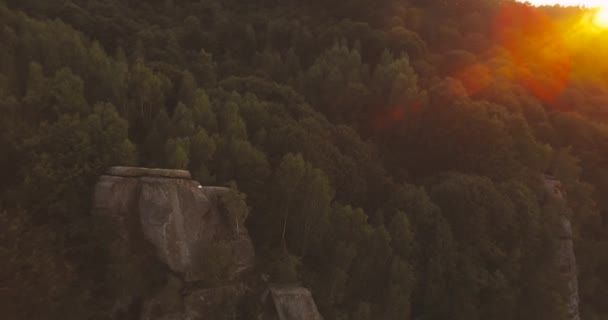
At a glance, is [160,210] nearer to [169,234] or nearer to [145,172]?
[169,234]

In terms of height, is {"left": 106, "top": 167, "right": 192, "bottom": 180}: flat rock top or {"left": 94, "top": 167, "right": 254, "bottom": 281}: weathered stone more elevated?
{"left": 106, "top": 167, "right": 192, "bottom": 180}: flat rock top

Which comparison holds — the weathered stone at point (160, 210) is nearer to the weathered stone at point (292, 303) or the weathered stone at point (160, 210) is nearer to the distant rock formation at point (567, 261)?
the weathered stone at point (292, 303)

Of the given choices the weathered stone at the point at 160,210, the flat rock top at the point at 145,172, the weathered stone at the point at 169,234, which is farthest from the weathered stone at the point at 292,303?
the flat rock top at the point at 145,172

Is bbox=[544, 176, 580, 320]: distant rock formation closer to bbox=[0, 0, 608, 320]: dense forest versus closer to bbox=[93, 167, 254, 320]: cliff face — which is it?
bbox=[0, 0, 608, 320]: dense forest

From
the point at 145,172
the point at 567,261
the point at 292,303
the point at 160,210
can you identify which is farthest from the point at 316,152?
the point at 567,261

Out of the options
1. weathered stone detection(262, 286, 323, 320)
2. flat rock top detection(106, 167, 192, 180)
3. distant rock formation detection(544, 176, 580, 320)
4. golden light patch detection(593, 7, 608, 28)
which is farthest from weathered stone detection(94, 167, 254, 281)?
golden light patch detection(593, 7, 608, 28)

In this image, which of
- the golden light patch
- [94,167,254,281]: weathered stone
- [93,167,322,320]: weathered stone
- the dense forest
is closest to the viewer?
the dense forest
